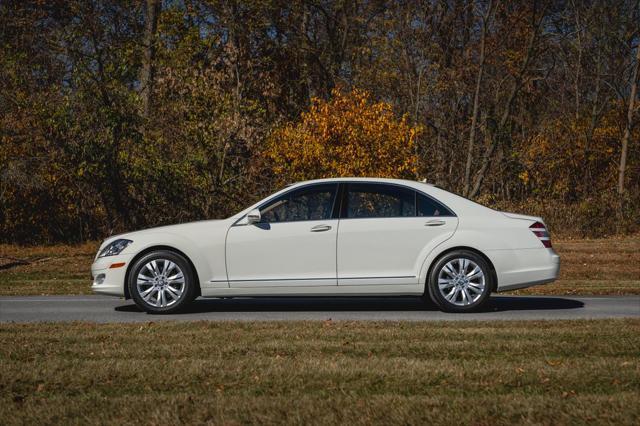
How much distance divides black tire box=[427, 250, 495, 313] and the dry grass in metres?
4.08

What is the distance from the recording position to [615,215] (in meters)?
28.6

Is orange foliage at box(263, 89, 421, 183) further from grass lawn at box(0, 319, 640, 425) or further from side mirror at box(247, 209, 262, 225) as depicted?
grass lawn at box(0, 319, 640, 425)

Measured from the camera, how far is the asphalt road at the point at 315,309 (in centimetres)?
1028

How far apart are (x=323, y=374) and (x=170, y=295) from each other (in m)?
4.63

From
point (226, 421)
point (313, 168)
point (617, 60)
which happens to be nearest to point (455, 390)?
point (226, 421)

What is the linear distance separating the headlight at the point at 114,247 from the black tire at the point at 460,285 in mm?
3582

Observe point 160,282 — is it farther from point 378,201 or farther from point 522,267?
point 522,267

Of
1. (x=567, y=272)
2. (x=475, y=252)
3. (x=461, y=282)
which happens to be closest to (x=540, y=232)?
(x=475, y=252)

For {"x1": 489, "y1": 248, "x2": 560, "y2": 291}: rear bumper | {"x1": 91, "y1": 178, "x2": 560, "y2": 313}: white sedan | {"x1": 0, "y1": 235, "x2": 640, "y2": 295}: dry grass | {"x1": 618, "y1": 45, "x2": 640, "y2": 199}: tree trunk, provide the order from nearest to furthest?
{"x1": 91, "y1": 178, "x2": 560, "y2": 313}: white sedan → {"x1": 489, "y1": 248, "x2": 560, "y2": 291}: rear bumper → {"x1": 0, "y1": 235, "x2": 640, "y2": 295}: dry grass → {"x1": 618, "y1": 45, "x2": 640, "y2": 199}: tree trunk

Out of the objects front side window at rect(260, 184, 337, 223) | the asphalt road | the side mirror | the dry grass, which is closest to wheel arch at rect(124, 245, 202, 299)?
the asphalt road

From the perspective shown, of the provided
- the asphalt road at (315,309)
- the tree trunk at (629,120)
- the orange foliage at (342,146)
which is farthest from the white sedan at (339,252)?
the tree trunk at (629,120)

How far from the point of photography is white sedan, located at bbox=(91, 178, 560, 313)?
1038 centimetres

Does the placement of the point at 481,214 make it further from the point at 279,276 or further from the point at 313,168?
the point at 313,168

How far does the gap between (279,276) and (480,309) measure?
2383mm
